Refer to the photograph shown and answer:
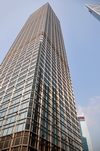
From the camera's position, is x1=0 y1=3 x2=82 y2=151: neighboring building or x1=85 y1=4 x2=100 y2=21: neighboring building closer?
x1=0 y1=3 x2=82 y2=151: neighboring building

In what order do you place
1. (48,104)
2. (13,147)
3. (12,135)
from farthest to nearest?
(48,104) → (12,135) → (13,147)

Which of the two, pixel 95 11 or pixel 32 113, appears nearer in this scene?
pixel 32 113

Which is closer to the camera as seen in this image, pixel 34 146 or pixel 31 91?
pixel 34 146

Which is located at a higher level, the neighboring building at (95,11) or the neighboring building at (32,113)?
the neighboring building at (95,11)

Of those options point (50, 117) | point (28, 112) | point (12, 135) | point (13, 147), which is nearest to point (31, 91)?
point (28, 112)

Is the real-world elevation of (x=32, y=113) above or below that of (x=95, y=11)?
below

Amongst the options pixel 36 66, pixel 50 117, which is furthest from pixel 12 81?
pixel 50 117

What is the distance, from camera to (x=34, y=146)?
96.0ft

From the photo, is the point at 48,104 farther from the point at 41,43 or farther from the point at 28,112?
the point at 41,43

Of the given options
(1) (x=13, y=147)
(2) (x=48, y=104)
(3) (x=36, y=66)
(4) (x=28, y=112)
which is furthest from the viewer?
(3) (x=36, y=66)

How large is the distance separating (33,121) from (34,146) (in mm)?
5668

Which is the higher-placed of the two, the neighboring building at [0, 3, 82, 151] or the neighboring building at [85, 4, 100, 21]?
the neighboring building at [85, 4, 100, 21]

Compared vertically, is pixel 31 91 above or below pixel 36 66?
below

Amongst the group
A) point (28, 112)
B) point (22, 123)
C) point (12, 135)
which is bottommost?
point (12, 135)
